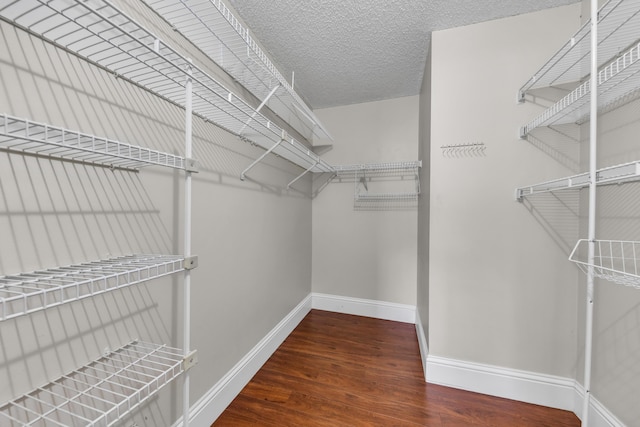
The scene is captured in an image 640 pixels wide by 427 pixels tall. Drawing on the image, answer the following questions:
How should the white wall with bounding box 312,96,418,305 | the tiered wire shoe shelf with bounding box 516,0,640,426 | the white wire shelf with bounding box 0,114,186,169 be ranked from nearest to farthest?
the white wire shelf with bounding box 0,114,186,169 < the tiered wire shoe shelf with bounding box 516,0,640,426 < the white wall with bounding box 312,96,418,305

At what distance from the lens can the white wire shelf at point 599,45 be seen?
920 millimetres

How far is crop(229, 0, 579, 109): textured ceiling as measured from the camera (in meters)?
1.38

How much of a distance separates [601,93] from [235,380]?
2.32 meters

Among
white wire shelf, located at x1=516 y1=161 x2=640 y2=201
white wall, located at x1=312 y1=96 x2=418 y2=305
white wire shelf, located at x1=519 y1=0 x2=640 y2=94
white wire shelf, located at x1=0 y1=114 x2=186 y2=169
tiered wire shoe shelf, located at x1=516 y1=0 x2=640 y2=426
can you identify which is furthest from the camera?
white wall, located at x1=312 y1=96 x2=418 y2=305

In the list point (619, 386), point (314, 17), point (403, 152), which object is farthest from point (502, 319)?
point (314, 17)

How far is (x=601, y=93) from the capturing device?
1.07 metres

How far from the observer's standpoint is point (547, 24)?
55.7 inches

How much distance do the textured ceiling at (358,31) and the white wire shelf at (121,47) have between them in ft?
2.40

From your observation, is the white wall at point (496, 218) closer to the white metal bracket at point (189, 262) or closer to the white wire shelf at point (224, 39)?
the white wire shelf at point (224, 39)

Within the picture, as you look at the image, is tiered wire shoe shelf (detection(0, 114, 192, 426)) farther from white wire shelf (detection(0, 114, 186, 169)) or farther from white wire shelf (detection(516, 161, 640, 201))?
white wire shelf (detection(516, 161, 640, 201))

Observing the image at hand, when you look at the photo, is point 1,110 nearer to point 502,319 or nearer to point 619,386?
point 502,319

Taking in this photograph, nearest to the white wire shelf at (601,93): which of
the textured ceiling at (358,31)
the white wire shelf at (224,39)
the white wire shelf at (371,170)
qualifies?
the textured ceiling at (358,31)

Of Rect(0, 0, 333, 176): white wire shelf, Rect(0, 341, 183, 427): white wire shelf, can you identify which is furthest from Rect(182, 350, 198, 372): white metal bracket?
Rect(0, 0, 333, 176): white wire shelf

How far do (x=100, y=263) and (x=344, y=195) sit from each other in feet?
6.94
